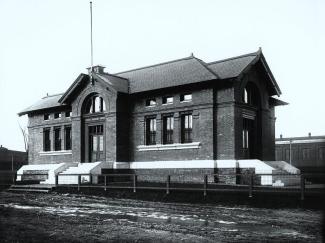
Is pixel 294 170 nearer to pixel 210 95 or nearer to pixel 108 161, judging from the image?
pixel 210 95

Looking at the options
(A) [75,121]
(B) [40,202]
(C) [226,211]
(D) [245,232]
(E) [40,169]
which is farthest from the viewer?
(E) [40,169]

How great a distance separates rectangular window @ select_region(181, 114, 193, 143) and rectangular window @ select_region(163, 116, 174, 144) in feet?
2.61

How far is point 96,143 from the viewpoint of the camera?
27984 millimetres

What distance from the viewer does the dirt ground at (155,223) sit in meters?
9.22

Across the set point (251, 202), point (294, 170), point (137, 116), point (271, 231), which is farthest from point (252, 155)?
point (271, 231)

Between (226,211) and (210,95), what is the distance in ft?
33.7

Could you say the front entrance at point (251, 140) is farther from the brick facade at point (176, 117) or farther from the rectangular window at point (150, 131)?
the rectangular window at point (150, 131)

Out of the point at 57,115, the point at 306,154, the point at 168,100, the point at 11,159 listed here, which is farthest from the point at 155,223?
the point at 11,159

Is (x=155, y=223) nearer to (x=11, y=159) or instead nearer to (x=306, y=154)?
(x=306, y=154)

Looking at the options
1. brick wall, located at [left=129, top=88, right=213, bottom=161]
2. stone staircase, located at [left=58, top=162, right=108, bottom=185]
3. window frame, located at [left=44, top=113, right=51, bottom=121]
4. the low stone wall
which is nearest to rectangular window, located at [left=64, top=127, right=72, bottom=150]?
window frame, located at [left=44, top=113, right=51, bottom=121]

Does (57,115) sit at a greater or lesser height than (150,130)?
greater

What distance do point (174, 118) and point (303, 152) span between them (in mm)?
23377

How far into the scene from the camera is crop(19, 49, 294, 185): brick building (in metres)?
22.9

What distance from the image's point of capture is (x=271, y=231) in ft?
32.4
